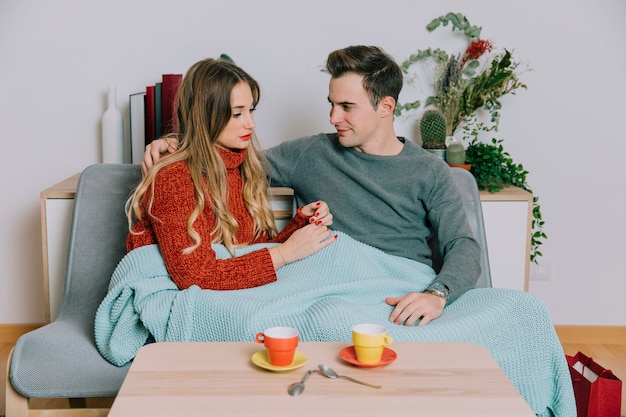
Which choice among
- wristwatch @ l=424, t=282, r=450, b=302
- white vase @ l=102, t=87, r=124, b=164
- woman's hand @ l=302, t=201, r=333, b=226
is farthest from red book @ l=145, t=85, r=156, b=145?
wristwatch @ l=424, t=282, r=450, b=302

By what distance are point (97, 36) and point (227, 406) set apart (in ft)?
6.70

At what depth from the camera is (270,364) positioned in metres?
1.37

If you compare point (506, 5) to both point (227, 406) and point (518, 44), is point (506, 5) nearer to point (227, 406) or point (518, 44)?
point (518, 44)

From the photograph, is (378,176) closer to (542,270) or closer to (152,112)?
(152,112)

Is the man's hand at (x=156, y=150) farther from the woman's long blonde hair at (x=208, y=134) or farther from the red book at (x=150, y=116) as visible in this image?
the red book at (x=150, y=116)

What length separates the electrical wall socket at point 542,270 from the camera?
3111 mm

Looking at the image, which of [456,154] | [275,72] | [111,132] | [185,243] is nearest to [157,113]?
[111,132]

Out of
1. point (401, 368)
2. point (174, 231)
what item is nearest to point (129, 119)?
point (174, 231)

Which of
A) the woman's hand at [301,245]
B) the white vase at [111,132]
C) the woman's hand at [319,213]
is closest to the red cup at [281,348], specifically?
the woman's hand at [301,245]

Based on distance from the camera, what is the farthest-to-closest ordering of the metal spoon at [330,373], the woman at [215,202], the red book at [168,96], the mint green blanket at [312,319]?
the red book at [168,96]
the woman at [215,202]
the mint green blanket at [312,319]
the metal spoon at [330,373]

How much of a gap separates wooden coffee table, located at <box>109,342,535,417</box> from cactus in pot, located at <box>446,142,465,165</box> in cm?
127

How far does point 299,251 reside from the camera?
2.03 m

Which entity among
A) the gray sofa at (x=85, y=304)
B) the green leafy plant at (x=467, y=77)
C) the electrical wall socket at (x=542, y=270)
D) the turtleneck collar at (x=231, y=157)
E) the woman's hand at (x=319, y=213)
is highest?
the green leafy plant at (x=467, y=77)

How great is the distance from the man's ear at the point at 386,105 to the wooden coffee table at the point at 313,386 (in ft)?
3.19
